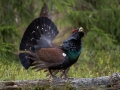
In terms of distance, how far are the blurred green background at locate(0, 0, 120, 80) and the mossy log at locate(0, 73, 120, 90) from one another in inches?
38.6

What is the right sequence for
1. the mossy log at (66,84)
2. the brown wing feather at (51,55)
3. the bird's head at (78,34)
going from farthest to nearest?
the bird's head at (78,34) → the brown wing feather at (51,55) → the mossy log at (66,84)

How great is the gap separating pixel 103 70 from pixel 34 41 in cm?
274

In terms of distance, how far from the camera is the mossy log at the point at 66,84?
20.1 ft

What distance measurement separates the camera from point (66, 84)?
20.1 feet

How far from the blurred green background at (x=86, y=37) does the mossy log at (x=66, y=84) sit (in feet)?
3.22

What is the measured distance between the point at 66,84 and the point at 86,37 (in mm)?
6664

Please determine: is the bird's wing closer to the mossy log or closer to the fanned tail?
the fanned tail

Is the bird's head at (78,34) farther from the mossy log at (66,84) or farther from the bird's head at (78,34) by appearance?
the mossy log at (66,84)

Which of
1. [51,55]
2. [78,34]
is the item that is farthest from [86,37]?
[51,55]

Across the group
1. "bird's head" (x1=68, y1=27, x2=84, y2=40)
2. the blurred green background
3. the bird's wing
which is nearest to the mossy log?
the bird's wing

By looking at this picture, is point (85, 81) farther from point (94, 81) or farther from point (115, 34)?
point (115, 34)

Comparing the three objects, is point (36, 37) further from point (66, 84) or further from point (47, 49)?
point (66, 84)

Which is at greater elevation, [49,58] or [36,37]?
[36,37]

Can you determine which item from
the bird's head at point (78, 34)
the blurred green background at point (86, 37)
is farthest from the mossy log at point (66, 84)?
the blurred green background at point (86, 37)
